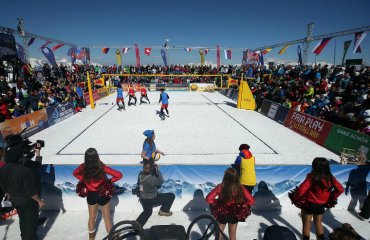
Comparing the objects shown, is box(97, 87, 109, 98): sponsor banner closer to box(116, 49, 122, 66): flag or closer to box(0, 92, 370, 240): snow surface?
box(0, 92, 370, 240): snow surface

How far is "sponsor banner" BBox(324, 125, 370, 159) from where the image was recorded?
7736mm

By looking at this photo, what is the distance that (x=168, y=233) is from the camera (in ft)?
9.88

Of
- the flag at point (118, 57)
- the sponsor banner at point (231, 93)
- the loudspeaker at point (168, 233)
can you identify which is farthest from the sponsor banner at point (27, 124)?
the flag at point (118, 57)

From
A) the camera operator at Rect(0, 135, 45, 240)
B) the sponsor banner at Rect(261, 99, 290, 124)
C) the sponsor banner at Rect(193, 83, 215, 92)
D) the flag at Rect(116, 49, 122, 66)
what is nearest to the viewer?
the camera operator at Rect(0, 135, 45, 240)

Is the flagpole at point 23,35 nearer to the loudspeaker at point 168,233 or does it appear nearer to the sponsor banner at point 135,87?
the sponsor banner at point 135,87

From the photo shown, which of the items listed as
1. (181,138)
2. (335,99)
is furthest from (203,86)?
(181,138)

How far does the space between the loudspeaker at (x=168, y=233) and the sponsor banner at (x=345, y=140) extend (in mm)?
7484

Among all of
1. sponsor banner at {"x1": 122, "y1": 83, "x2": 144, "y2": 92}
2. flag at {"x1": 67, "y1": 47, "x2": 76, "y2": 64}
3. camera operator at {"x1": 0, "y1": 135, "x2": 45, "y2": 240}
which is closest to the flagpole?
flag at {"x1": 67, "y1": 47, "x2": 76, "y2": 64}

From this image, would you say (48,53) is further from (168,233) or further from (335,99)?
(335,99)

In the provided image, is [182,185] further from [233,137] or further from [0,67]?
[0,67]

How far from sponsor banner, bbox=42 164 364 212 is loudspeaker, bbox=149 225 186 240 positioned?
2.31 m

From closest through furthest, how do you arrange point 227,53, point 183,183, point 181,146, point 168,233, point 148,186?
point 168,233 < point 148,186 < point 183,183 < point 181,146 < point 227,53

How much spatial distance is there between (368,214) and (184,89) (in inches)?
1052

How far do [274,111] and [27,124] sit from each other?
1368 centimetres
